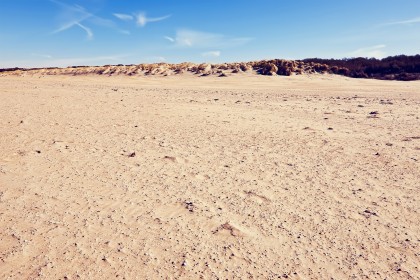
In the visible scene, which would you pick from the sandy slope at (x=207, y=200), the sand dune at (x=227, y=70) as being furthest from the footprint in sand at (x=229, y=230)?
the sand dune at (x=227, y=70)

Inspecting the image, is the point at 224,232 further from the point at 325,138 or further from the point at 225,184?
the point at 325,138

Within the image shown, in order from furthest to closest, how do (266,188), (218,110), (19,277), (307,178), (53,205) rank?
(218,110) < (307,178) < (266,188) < (53,205) < (19,277)

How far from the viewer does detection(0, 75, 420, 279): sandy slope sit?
302 cm

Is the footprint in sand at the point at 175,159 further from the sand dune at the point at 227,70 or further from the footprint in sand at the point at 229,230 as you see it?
the sand dune at the point at 227,70

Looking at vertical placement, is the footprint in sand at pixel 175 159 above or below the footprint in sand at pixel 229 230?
above

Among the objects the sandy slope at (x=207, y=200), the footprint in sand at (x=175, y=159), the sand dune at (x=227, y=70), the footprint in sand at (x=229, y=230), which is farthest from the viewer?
the sand dune at (x=227, y=70)

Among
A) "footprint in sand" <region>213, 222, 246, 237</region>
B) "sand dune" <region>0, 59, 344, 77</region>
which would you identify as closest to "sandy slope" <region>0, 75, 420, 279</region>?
"footprint in sand" <region>213, 222, 246, 237</region>

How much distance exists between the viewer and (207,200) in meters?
4.19

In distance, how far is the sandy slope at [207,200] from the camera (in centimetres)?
302

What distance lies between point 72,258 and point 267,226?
1.90 meters

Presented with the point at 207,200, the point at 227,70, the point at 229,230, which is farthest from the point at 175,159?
the point at 227,70

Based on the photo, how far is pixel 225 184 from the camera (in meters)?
4.68

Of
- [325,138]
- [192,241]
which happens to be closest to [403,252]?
[192,241]

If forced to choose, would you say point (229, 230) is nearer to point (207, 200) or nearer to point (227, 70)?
point (207, 200)
